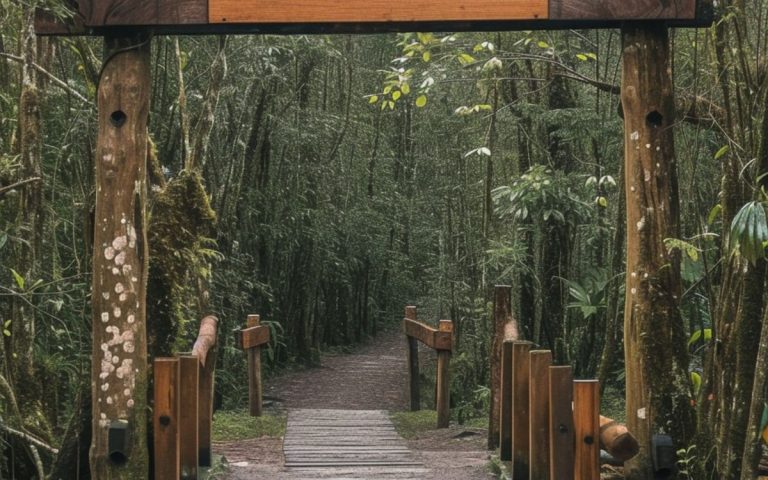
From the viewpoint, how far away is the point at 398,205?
23.6m

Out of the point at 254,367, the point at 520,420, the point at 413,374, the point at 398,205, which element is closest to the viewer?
the point at 520,420

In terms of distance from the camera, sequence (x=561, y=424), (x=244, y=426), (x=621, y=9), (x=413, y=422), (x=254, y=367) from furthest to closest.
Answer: (x=413, y=422)
(x=254, y=367)
(x=244, y=426)
(x=621, y=9)
(x=561, y=424)

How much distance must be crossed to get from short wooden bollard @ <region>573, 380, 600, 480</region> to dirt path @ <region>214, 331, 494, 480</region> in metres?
1.66

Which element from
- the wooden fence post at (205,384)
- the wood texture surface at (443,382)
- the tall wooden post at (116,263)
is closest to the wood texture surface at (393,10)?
the tall wooden post at (116,263)

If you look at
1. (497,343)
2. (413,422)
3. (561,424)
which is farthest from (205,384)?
(413,422)

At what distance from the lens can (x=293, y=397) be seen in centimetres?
1451

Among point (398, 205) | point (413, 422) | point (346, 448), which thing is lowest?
point (413, 422)

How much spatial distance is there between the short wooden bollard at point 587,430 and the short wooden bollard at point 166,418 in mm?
2074

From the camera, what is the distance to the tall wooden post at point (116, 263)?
5590 millimetres

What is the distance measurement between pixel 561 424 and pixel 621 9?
2180 millimetres

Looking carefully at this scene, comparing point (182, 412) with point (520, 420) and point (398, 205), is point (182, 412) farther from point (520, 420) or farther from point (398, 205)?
point (398, 205)

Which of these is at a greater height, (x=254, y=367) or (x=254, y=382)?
(x=254, y=367)

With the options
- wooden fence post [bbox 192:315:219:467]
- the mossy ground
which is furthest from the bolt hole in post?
the mossy ground

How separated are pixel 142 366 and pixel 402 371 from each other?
1327 centimetres
